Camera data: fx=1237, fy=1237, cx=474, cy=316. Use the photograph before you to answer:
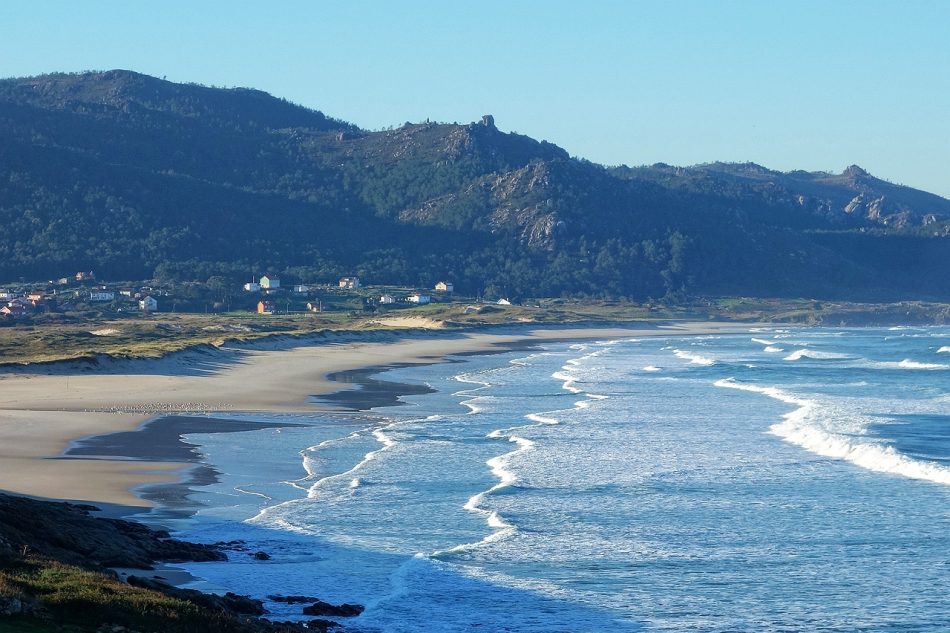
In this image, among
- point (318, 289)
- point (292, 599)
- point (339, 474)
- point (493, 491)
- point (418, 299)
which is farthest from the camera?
point (318, 289)

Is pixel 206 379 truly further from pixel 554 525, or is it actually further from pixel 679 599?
pixel 679 599

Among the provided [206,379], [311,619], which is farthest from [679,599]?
[206,379]

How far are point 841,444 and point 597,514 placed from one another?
1209 centimetres

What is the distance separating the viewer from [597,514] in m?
22.5

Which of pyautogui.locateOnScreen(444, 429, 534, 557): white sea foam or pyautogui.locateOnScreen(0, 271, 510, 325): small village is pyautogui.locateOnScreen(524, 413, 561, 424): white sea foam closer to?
pyautogui.locateOnScreen(444, 429, 534, 557): white sea foam

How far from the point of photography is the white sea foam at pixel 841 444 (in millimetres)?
27875

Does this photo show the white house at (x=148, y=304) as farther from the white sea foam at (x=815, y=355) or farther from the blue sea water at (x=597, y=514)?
the blue sea water at (x=597, y=514)

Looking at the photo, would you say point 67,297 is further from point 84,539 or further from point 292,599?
point 292,599

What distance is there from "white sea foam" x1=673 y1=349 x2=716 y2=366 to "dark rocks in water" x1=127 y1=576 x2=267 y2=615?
2223 inches

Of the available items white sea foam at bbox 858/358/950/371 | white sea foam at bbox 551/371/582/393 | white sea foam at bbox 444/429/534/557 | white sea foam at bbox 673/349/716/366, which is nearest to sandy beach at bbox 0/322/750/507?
white sea foam at bbox 444/429/534/557

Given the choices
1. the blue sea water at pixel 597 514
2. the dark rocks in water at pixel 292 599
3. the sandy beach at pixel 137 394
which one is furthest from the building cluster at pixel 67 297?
the dark rocks in water at pixel 292 599

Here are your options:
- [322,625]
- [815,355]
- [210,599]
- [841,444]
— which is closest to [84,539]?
[210,599]

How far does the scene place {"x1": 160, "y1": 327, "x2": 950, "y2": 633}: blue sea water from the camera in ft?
53.3

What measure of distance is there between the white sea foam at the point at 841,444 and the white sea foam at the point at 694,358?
2477 cm
